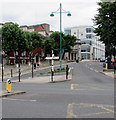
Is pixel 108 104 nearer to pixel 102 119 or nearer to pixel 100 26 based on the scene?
pixel 102 119

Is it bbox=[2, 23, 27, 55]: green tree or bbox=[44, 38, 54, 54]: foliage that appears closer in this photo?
bbox=[2, 23, 27, 55]: green tree

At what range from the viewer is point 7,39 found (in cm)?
4691

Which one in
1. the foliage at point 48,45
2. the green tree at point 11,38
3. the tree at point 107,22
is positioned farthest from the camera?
the foliage at point 48,45

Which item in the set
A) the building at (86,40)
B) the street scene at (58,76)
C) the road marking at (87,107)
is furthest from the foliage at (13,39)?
the building at (86,40)

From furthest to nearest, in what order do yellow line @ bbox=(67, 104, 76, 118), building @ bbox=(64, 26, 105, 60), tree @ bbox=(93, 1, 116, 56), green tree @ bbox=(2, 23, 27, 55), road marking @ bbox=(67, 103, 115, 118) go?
building @ bbox=(64, 26, 105, 60) < green tree @ bbox=(2, 23, 27, 55) < tree @ bbox=(93, 1, 116, 56) < road marking @ bbox=(67, 103, 115, 118) < yellow line @ bbox=(67, 104, 76, 118)

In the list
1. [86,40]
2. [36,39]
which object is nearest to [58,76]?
[36,39]

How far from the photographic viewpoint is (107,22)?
38688mm

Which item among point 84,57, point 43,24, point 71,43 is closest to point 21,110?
point 71,43

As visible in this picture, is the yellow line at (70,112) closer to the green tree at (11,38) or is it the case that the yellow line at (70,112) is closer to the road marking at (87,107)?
the road marking at (87,107)

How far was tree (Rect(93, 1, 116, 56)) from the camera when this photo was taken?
123 feet

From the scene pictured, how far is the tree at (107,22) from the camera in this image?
37.6 meters

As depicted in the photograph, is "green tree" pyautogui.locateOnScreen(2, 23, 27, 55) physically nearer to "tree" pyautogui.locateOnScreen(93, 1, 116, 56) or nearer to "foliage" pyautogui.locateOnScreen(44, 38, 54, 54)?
"foliage" pyautogui.locateOnScreen(44, 38, 54, 54)

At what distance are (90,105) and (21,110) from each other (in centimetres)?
298

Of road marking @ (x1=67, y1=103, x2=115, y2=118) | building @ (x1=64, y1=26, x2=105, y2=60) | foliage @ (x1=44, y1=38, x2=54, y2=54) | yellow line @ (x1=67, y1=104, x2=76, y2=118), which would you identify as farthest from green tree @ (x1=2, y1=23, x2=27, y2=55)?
building @ (x1=64, y1=26, x2=105, y2=60)
